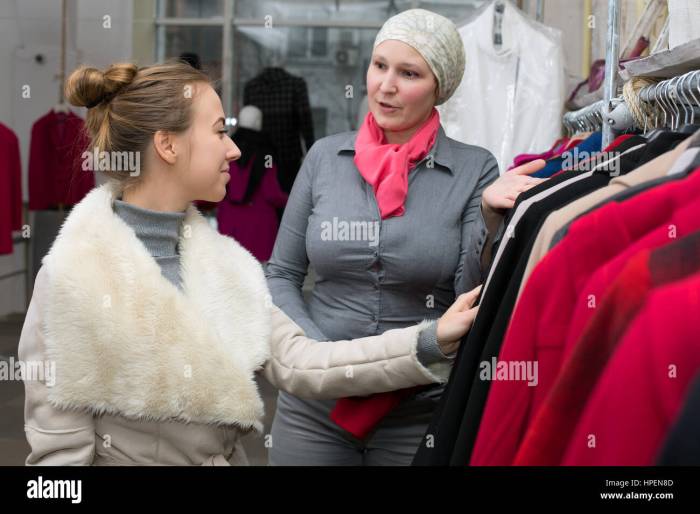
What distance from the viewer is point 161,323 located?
5.48ft

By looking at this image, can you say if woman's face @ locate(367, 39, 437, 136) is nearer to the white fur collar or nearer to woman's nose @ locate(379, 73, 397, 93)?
woman's nose @ locate(379, 73, 397, 93)

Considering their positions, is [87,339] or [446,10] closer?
[87,339]

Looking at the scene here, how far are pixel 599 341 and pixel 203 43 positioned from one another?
7568mm

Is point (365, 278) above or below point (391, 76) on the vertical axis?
below

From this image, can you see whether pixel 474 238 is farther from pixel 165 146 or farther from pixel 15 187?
pixel 15 187

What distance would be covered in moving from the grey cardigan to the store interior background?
5493 mm

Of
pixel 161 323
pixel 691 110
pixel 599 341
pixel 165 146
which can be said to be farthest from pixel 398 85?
pixel 599 341

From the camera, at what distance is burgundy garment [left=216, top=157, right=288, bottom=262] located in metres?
6.09

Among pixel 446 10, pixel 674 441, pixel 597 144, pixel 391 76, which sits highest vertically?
pixel 446 10

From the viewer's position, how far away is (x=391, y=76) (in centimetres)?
213
